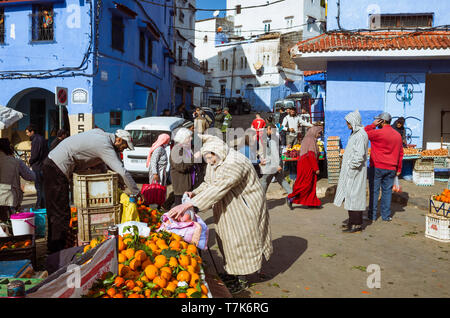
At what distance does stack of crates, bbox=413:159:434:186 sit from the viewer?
11180mm

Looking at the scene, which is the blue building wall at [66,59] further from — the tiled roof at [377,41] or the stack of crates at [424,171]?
the stack of crates at [424,171]

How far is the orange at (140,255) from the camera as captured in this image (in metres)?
3.54

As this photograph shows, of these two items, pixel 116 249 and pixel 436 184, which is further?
pixel 436 184

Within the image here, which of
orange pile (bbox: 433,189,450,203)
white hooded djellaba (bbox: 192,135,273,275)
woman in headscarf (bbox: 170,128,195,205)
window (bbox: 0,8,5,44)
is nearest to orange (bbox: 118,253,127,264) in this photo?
white hooded djellaba (bbox: 192,135,273,275)

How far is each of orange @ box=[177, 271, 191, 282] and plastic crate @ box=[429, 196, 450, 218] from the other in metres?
5.10

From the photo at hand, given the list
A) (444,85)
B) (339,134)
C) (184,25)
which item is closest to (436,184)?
(339,134)

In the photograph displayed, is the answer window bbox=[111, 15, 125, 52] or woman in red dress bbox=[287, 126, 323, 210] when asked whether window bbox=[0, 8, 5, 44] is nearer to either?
window bbox=[111, 15, 125, 52]

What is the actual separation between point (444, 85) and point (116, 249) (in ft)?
52.5

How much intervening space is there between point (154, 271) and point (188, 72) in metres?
28.1

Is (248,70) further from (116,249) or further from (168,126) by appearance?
(116,249)

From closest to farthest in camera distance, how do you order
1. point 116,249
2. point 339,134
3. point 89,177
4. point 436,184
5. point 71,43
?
point 116,249 < point 89,177 < point 436,184 < point 339,134 < point 71,43

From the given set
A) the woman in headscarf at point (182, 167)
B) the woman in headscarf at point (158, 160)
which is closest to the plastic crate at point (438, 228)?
the woman in headscarf at point (182, 167)

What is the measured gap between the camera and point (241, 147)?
13414mm

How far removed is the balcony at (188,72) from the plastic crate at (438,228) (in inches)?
976
